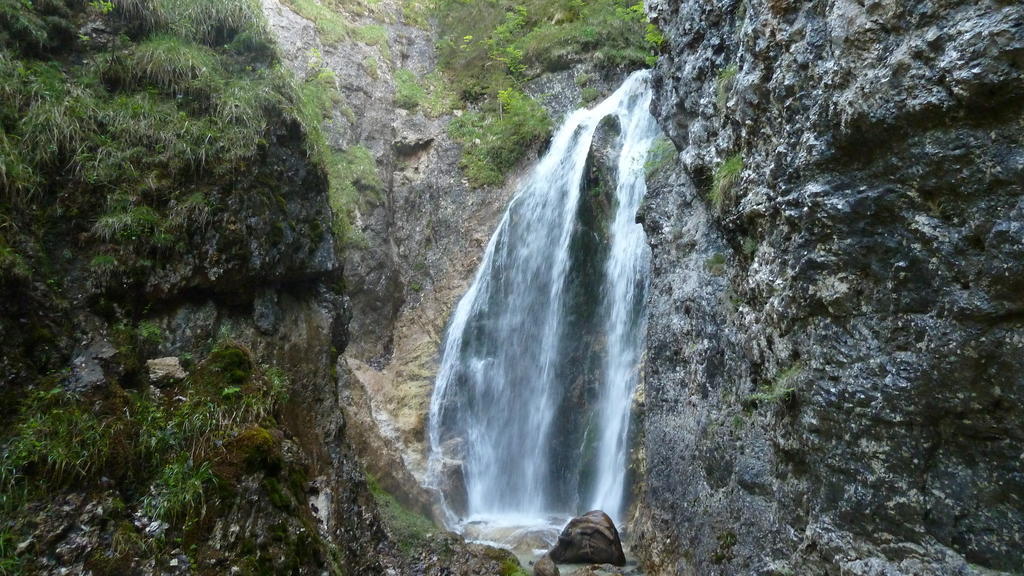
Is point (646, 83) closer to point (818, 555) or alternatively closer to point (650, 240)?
point (650, 240)

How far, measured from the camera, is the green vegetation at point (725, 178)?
610cm

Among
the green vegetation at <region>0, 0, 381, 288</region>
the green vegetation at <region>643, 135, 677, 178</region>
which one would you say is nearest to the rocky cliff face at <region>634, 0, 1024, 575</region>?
the green vegetation at <region>643, 135, 677, 178</region>

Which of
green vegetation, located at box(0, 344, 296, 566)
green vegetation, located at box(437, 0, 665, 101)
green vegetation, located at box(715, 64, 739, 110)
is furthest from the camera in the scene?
green vegetation, located at box(437, 0, 665, 101)

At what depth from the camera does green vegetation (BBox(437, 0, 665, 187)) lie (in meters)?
16.5

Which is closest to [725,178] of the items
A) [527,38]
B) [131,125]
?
[131,125]

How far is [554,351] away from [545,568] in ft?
17.2

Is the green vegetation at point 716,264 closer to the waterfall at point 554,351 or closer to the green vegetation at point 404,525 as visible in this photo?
the waterfall at point 554,351

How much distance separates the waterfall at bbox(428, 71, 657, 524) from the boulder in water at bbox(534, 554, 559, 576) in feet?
7.00

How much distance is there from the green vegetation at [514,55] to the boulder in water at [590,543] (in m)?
10.2

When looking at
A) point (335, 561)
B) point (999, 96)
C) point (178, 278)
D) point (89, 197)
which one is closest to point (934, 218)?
point (999, 96)

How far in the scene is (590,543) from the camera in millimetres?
8289

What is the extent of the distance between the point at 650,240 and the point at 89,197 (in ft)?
22.9

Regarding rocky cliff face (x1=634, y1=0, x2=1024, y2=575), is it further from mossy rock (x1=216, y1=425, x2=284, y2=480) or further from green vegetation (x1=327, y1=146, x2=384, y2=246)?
green vegetation (x1=327, y1=146, x2=384, y2=246)

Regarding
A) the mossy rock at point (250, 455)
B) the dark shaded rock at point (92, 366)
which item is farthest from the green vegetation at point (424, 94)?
the mossy rock at point (250, 455)
